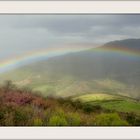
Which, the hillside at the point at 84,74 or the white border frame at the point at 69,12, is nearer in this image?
the white border frame at the point at 69,12

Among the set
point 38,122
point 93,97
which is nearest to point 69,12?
point 93,97

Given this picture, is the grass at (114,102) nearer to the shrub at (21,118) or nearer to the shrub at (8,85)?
the shrub at (21,118)

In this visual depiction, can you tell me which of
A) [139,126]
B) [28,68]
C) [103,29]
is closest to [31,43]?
[28,68]

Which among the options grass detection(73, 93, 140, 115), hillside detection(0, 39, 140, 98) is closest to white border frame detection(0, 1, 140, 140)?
grass detection(73, 93, 140, 115)

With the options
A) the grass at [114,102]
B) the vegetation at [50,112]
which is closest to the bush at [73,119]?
the vegetation at [50,112]

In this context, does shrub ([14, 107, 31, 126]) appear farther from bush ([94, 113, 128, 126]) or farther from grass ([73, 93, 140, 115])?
bush ([94, 113, 128, 126])

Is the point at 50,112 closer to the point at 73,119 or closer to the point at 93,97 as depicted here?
the point at 73,119

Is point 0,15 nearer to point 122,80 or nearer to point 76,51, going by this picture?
point 76,51

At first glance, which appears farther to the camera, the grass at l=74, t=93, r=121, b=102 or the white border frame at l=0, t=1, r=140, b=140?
the grass at l=74, t=93, r=121, b=102
